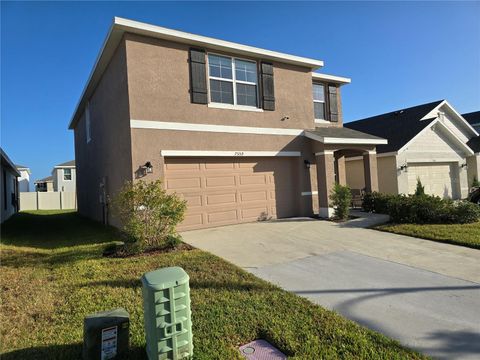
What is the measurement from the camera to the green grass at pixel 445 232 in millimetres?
7730

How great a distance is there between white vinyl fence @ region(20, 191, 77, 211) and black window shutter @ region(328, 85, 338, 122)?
90.3ft

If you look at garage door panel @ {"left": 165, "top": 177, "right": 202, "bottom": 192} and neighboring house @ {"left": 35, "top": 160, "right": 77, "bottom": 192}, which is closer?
garage door panel @ {"left": 165, "top": 177, "right": 202, "bottom": 192}

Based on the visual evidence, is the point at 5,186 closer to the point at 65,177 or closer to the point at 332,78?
the point at 332,78

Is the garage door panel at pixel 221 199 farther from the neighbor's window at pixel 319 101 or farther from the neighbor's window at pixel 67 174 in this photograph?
the neighbor's window at pixel 67 174

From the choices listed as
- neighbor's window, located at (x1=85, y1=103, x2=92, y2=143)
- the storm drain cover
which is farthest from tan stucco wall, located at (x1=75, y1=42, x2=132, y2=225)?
the storm drain cover

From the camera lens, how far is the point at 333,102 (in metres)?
15.5

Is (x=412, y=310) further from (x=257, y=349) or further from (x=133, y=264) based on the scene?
(x=133, y=264)

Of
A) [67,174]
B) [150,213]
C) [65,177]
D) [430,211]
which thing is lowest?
[430,211]

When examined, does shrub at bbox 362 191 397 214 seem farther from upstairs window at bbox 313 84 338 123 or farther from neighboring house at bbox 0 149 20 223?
neighboring house at bbox 0 149 20 223

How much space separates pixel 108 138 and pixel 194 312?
972 cm

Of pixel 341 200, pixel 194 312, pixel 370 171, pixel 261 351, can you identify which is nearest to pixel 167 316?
pixel 261 351

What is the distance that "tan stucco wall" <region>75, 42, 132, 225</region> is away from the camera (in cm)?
996

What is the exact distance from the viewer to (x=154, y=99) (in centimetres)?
983

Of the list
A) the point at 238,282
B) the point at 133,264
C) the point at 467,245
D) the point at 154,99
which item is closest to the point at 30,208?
the point at 154,99
